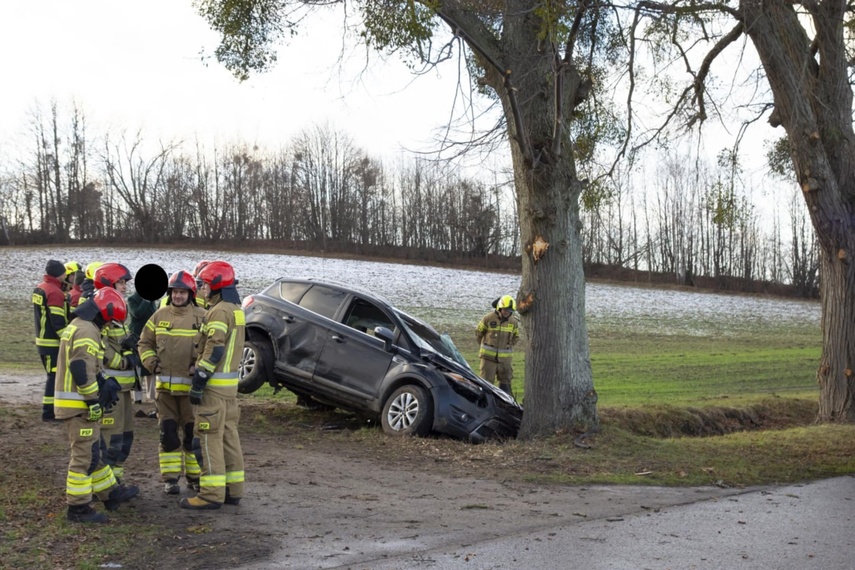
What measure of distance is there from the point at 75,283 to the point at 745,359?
22.4m

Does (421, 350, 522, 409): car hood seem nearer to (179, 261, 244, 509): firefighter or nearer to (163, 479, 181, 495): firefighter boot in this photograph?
(179, 261, 244, 509): firefighter

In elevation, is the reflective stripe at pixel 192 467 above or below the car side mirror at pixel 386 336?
below

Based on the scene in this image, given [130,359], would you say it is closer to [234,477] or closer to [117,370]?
[117,370]

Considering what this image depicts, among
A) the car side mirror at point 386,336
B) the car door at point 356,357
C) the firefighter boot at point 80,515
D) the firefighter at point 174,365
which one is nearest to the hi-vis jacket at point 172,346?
the firefighter at point 174,365

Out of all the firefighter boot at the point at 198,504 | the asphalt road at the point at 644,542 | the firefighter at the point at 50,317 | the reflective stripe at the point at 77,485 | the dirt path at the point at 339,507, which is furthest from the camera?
the firefighter at the point at 50,317

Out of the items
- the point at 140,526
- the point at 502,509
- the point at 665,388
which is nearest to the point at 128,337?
the point at 140,526

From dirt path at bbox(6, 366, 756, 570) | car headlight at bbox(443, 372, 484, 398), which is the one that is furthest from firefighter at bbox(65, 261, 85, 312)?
car headlight at bbox(443, 372, 484, 398)

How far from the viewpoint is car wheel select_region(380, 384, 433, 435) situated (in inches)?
426

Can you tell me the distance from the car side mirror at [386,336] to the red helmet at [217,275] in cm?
383

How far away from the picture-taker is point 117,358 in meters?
7.35

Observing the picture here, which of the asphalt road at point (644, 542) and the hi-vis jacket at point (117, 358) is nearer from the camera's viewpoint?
the asphalt road at point (644, 542)

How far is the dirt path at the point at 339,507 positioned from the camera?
600 cm

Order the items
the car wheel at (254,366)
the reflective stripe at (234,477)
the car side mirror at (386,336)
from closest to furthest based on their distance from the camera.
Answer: the reflective stripe at (234,477) → the car side mirror at (386,336) → the car wheel at (254,366)

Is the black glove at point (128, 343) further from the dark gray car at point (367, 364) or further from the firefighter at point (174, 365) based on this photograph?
the dark gray car at point (367, 364)
